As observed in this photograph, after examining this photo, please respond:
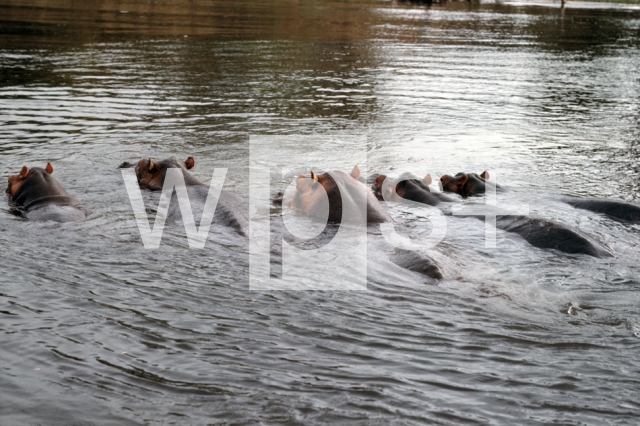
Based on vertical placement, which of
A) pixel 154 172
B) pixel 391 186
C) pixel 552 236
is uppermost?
pixel 154 172

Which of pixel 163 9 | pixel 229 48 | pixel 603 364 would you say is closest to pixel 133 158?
pixel 603 364

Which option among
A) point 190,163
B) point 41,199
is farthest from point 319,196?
point 41,199

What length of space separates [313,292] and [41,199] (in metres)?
3.73

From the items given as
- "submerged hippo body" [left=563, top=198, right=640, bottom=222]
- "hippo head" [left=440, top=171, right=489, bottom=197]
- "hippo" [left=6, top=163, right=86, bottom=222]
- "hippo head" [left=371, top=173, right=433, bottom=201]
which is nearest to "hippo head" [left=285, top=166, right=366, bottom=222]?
"hippo head" [left=371, top=173, right=433, bottom=201]

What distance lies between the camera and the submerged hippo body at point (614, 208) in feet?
26.9

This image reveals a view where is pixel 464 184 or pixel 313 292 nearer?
pixel 313 292

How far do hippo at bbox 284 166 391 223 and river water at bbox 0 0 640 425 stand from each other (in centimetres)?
41

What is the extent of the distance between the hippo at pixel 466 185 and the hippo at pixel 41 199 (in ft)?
15.7

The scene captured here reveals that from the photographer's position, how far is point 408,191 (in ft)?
30.8

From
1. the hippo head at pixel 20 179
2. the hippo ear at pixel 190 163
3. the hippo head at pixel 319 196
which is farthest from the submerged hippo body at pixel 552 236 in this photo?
the hippo head at pixel 20 179

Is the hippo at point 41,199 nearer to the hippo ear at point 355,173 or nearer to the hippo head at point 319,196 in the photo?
the hippo head at point 319,196

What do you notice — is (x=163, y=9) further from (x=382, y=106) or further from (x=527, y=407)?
(x=527, y=407)

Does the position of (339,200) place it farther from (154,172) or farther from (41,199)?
(41,199)

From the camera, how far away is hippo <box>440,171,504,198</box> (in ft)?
32.2
